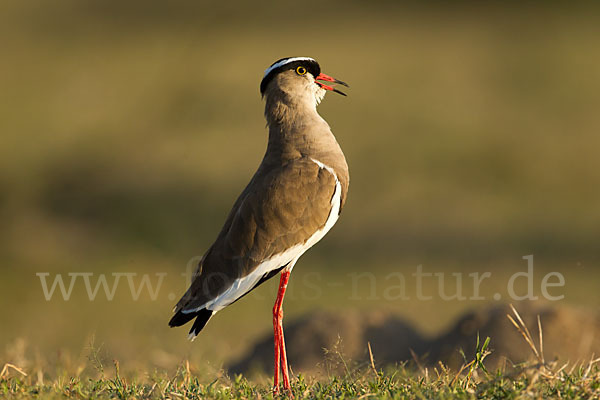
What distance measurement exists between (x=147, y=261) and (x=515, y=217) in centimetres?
553

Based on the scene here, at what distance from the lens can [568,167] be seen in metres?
15.1

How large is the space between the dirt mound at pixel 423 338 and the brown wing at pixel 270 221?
1.17 meters

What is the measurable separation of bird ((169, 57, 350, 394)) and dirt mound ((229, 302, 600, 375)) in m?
1.13

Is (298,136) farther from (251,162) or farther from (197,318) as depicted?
(251,162)

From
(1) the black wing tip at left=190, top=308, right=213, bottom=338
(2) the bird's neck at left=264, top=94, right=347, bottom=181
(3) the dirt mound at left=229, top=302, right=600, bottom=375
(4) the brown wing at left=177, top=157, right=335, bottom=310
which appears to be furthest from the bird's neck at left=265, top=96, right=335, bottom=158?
(3) the dirt mound at left=229, top=302, right=600, bottom=375

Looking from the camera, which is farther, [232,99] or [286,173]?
[232,99]

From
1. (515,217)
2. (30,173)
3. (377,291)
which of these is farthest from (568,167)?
(30,173)

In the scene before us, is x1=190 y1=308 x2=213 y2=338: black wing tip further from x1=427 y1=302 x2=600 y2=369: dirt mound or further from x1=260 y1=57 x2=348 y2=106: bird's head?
x1=427 y1=302 x2=600 y2=369: dirt mound

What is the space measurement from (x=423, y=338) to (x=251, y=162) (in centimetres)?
864

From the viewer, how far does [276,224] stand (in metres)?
4.79

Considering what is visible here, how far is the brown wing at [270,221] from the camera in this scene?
4.77 meters

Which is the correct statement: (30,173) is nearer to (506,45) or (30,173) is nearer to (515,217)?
(515,217)

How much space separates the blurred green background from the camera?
34.2 ft

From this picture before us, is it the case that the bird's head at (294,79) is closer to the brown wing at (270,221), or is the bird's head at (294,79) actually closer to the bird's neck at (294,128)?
the bird's neck at (294,128)
